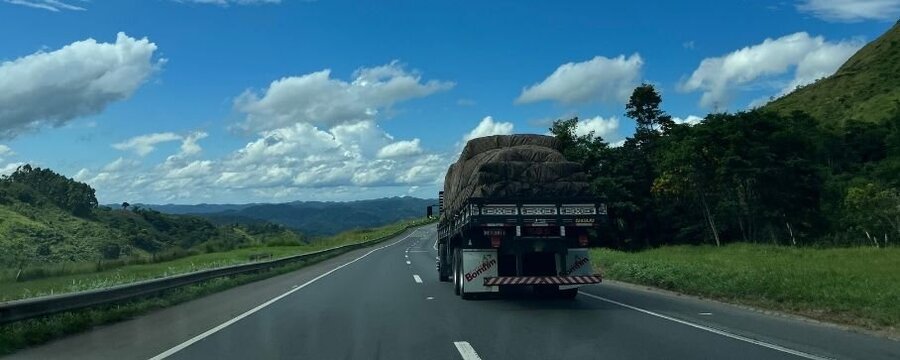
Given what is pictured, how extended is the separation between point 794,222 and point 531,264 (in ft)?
153

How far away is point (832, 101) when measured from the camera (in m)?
107

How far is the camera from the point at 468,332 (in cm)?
1174

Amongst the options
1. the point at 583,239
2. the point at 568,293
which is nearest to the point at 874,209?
the point at 568,293

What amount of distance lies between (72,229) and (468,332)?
57.3 m

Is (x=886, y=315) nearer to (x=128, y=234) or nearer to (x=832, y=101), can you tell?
(x=128, y=234)

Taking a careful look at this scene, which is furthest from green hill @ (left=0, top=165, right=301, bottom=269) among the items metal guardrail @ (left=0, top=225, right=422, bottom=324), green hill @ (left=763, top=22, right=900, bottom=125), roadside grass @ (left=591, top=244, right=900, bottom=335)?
green hill @ (left=763, top=22, right=900, bottom=125)

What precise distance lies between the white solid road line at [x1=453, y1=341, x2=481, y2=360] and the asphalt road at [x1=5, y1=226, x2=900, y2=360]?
14mm

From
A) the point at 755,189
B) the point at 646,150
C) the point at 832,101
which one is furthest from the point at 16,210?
the point at 832,101

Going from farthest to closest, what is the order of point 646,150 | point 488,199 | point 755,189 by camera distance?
point 646,150 < point 755,189 < point 488,199

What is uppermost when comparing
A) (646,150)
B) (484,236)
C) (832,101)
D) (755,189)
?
(832,101)

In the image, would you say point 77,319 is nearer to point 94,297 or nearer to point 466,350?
point 94,297

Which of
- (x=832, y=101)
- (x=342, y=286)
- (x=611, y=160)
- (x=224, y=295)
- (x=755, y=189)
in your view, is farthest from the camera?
(x=832, y=101)

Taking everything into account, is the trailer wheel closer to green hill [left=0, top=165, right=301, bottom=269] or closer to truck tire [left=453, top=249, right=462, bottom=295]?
truck tire [left=453, top=249, right=462, bottom=295]

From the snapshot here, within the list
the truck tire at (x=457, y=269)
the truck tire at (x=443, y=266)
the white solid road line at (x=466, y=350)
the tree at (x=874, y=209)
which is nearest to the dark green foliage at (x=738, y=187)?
the tree at (x=874, y=209)
